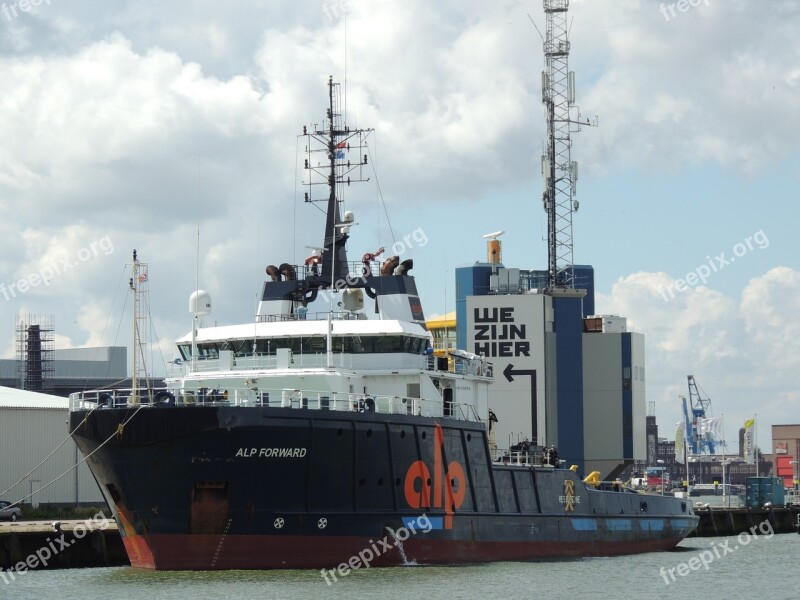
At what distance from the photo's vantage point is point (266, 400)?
105 ft

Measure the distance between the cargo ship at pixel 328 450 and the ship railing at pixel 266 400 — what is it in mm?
65

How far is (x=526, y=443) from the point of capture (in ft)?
127

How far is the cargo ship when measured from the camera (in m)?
30.2

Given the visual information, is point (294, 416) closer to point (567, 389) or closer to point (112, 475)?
point (112, 475)

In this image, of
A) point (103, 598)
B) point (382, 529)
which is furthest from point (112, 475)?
point (382, 529)

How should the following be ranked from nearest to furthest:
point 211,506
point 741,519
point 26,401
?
1. point 211,506
2. point 26,401
3. point 741,519

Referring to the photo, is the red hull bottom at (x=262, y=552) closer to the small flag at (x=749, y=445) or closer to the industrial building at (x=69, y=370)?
the industrial building at (x=69, y=370)

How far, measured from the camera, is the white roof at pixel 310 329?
35.6 metres

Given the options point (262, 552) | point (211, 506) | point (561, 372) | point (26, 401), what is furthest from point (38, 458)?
point (561, 372)

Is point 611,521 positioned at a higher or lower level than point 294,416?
lower

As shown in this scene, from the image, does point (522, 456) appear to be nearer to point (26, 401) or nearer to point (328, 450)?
point (328, 450)

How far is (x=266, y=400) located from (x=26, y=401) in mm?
23312

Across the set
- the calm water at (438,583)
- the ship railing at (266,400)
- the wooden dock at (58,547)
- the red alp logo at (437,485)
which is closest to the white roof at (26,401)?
the wooden dock at (58,547)

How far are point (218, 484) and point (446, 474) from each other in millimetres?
6428
